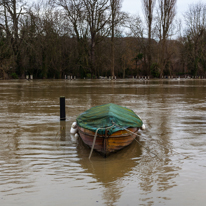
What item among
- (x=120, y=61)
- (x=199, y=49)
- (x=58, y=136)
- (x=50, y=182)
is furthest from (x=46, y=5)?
(x=50, y=182)

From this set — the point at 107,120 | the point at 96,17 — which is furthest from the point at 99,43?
the point at 107,120

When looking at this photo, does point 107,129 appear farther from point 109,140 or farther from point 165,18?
point 165,18

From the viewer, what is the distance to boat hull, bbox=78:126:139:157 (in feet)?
21.8

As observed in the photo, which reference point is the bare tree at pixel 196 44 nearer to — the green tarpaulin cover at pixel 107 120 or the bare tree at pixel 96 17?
the bare tree at pixel 96 17

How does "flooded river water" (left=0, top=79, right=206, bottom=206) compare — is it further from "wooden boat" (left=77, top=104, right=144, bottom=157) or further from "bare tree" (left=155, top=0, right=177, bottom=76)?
"bare tree" (left=155, top=0, right=177, bottom=76)

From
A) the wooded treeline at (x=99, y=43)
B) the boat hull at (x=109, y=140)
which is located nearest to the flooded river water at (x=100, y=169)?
the boat hull at (x=109, y=140)

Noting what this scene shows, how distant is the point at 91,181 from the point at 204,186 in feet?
5.78

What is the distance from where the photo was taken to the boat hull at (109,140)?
6645 mm

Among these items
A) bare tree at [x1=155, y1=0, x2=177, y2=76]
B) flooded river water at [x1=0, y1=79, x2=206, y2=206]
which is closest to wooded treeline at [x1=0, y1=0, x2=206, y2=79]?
bare tree at [x1=155, y1=0, x2=177, y2=76]

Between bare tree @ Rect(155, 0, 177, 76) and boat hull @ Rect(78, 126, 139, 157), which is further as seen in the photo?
bare tree @ Rect(155, 0, 177, 76)

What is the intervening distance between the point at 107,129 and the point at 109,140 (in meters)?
0.22

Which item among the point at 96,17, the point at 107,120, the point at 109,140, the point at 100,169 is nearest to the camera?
the point at 100,169

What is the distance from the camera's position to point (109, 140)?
668 cm

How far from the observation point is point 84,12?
5031cm
